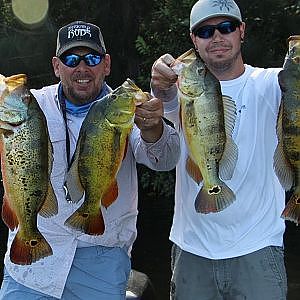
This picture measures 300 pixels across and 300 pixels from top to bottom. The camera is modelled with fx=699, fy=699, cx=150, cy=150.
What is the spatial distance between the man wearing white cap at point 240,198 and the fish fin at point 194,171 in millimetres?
221

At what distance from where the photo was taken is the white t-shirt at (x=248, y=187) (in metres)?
3.77

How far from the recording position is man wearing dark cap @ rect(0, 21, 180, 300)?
3.80 metres

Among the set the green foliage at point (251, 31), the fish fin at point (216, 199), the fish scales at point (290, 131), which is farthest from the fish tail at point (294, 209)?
the green foliage at point (251, 31)

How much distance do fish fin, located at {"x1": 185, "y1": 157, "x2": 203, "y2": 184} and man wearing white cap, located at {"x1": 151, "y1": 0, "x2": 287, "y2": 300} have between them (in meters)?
0.22

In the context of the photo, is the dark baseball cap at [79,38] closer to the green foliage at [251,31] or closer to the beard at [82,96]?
the beard at [82,96]

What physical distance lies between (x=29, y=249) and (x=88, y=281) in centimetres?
58

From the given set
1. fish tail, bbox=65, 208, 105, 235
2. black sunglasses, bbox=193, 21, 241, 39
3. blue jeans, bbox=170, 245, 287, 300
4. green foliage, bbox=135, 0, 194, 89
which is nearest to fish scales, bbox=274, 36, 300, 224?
blue jeans, bbox=170, 245, 287, 300

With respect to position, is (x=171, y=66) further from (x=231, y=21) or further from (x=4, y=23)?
(x=4, y=23)

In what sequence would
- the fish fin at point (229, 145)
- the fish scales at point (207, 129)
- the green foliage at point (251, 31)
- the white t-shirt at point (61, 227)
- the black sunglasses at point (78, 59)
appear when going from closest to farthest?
the fish scales at point (207, 129) → the fish fin at point (229, 145) → the black sunglasses at point (78, 59) → the white t-shirt at point (61, 227) → the green foliage at point (251, 31)

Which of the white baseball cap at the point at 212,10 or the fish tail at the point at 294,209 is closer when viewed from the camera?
the fish tail at the point at 294,209

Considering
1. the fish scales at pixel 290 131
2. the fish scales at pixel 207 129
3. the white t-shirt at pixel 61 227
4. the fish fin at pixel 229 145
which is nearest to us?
the fish scales at pixel 290 131

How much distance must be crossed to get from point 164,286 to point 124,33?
6477 mm

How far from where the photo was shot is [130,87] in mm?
3371

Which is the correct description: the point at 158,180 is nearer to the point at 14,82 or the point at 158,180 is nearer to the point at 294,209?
the point at 294,209
